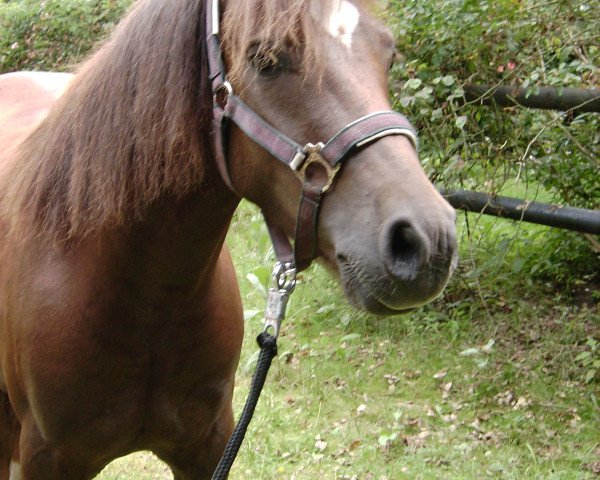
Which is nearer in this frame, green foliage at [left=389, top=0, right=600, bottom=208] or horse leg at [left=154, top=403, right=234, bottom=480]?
horse leg at [left=154, top=403, right=234, bottom=480]

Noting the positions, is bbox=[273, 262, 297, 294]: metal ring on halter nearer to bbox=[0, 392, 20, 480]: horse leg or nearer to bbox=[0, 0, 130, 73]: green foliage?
bbox=[0, 392, 20, 480]: horse leg

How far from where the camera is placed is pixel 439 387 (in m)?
4.10

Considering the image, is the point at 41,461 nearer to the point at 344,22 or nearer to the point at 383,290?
the point at 383,290

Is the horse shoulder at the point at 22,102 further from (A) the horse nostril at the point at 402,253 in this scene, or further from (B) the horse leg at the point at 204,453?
(A) the horse nostril at the point at 402,253

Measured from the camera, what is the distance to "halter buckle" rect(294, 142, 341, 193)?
155 centimetres

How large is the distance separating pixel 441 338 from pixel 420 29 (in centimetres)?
172

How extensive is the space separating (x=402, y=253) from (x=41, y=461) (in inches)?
53.0

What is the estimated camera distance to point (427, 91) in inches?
146

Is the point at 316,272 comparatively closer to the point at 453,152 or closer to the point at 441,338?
the point at 441,338

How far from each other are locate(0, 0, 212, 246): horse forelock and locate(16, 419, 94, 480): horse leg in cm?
60

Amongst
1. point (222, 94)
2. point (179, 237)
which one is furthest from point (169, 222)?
point (222, 94)

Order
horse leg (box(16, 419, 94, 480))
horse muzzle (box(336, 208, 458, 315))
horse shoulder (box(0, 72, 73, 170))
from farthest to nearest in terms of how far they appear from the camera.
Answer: horse shoulder (box(0, 72, 73, 170)) → horse leg (box(16, 419, 94, 480)) → horse muzzle (box(336, 208, 458, 315))

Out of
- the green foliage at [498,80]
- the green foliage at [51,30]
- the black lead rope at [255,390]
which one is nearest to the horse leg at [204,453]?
the black lead rope at [255,390]

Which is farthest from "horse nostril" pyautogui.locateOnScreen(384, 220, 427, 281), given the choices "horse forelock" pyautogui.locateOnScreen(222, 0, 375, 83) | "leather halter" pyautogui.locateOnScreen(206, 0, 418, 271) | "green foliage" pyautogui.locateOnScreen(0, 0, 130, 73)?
"green foliage" pyautogui.locateOnScreen(0, 0, 130, 73)
